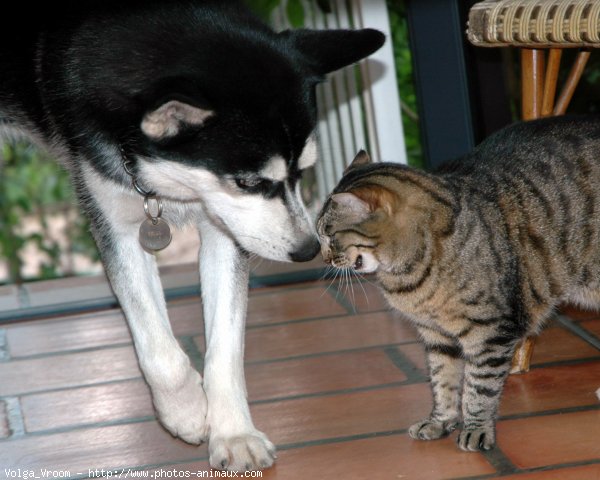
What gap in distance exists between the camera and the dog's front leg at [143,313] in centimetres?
220

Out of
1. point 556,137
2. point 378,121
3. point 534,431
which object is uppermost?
point 556,137

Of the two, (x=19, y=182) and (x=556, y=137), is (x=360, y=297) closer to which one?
(x=556, y=137)

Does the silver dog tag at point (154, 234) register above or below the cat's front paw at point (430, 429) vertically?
above

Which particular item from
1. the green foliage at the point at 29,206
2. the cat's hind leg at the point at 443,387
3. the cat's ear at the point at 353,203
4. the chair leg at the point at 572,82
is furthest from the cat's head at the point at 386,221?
the green foliage at the point at 29,206

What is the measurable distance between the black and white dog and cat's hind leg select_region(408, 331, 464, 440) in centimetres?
34

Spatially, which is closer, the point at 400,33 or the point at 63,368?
the point at 63,368

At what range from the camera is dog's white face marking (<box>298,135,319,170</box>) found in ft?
6.95

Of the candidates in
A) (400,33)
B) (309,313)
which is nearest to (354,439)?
(309,313)

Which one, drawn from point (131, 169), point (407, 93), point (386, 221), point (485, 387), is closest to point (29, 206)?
point (407, 93)

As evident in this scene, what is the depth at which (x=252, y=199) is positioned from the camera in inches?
81.5

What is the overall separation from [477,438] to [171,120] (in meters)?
0.87

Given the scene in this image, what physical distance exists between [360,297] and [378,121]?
0.60 m

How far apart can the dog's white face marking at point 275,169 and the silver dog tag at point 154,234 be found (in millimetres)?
332

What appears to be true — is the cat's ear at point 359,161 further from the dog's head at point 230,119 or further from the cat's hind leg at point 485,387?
the cat's hind leg at point 485,387
